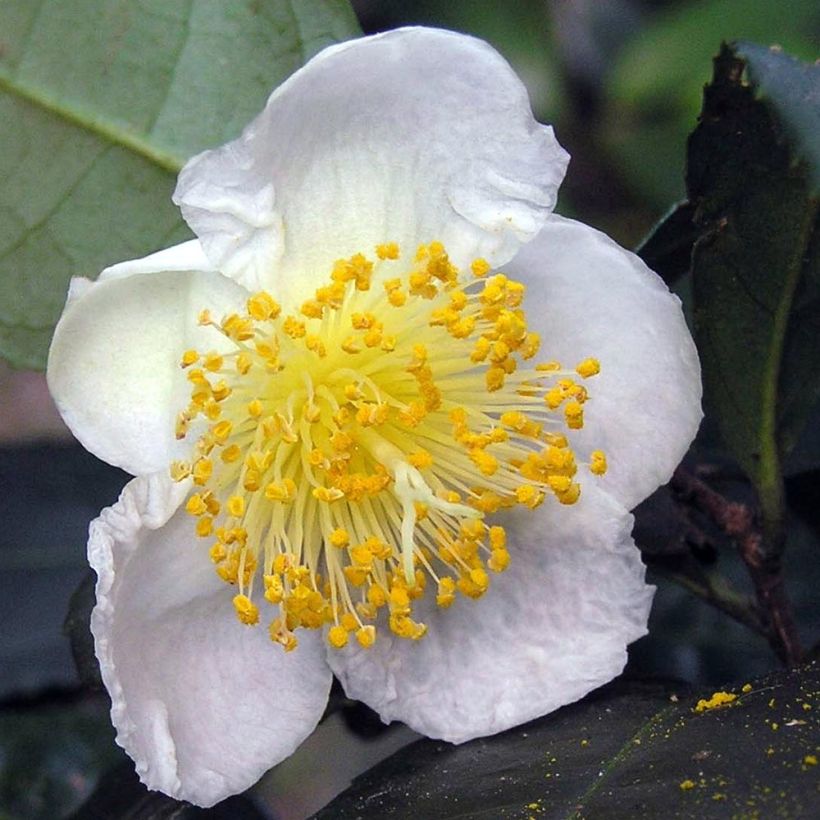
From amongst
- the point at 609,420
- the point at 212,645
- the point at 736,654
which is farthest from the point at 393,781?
the point at 736,654

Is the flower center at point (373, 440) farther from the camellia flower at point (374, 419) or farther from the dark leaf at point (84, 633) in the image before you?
the dark leaf at point (84, 633)

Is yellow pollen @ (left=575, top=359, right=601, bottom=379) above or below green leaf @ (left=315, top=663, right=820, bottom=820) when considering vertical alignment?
above

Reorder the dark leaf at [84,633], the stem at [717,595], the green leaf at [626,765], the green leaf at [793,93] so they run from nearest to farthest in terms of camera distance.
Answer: the green leaf at [626,765] < the green leaf at [793,93] < the dark leaf at [84,633] < the stem at [717,595]

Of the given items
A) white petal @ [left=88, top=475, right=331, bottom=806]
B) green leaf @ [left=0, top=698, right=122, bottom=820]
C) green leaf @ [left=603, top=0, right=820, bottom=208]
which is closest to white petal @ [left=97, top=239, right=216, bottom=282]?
white petal @ [left=88, top=475, right=331, bottom=806]

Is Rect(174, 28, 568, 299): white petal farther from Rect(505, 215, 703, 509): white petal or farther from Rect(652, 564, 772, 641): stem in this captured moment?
Rect(652, 564, 772, 641): stem

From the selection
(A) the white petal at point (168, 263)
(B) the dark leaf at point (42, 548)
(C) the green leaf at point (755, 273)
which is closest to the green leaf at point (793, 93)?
(C) the green leaf at point (755, 273)
